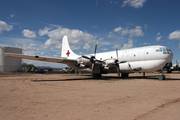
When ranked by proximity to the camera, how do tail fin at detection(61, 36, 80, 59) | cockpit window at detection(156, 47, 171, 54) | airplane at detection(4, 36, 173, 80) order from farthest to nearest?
tail fin at detection(61, 36, 80, 59), airplane at detection(4, 36, 173, 80), cockpit window at detection(156, 47, 171, 54)

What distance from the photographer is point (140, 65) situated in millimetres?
16109

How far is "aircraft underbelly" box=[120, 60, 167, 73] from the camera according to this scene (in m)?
14.9

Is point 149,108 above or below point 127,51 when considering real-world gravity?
below

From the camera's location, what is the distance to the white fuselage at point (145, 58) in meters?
14.9

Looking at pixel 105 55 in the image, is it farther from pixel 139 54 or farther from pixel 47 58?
pixel 47 58

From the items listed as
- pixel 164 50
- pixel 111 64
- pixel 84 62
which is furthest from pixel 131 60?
pixel 84 62

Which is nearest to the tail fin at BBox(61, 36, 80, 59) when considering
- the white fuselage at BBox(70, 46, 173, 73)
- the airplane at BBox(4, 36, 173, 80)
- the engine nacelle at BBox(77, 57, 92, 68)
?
the airplane at BBox(4, 36, 173, 80)

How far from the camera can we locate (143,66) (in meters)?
15.9

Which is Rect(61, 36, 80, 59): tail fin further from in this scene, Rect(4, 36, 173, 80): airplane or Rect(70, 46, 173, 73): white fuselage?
Rect(70, 46, 173, 73): white fuselage

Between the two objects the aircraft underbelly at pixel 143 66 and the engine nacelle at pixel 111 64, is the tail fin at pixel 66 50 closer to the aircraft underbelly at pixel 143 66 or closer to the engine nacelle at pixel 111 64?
the engine nacelle at pixel 111 64

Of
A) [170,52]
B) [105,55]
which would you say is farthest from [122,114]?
[105,55]

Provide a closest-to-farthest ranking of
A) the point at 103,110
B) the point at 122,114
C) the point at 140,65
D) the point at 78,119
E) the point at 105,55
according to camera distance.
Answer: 1. the point at 78,119
2. the point at 122,114
3. the point at 103,110
4. the point at 140,65
5. the point at 105,55

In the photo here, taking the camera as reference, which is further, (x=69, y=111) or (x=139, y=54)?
(x=139, y=54)

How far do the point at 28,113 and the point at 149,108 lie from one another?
4.15m
